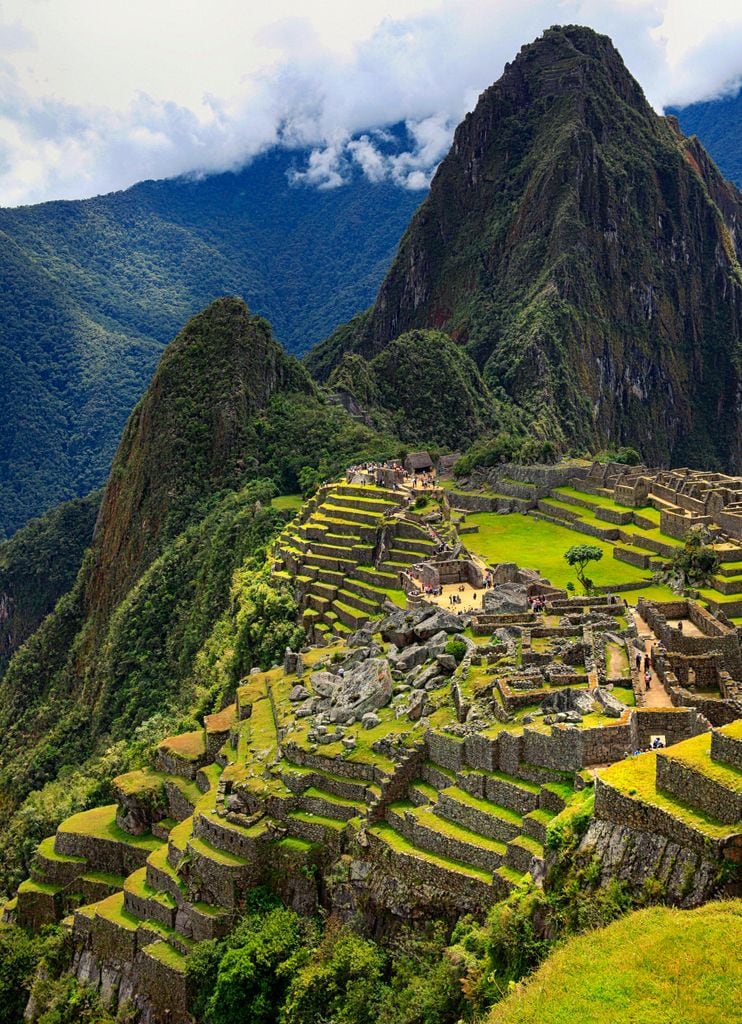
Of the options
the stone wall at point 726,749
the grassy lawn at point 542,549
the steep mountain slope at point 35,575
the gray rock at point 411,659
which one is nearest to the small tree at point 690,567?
the grassy lawn at point 542,549

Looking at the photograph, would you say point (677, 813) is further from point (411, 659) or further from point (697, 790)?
point (411, 659)

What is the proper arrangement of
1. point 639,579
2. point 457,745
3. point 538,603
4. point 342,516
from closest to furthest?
point 457,745
point 538,603
point 639,579
point 342,516

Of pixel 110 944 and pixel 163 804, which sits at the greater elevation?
pixel 163 804

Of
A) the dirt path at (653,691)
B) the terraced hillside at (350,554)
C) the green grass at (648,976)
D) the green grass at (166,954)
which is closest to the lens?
the green grass at (648,976)

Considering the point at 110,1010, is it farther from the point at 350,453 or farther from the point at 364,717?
the point at 350,453

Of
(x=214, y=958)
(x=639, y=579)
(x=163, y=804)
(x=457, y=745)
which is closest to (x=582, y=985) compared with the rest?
(x=457, y=745)

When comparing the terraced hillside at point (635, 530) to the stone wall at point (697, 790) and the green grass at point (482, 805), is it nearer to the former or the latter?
the green grass at point (482, 805)

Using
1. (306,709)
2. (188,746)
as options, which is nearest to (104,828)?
(188,746)
